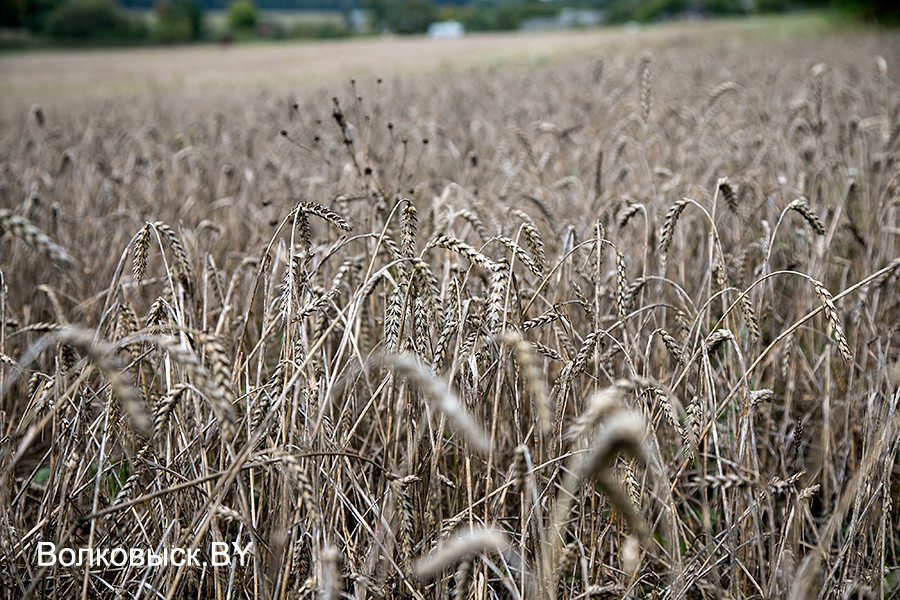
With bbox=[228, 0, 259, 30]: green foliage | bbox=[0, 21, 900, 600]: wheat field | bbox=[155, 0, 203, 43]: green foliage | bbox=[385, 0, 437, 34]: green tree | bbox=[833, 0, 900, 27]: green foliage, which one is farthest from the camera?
bbox=[385, 0, 437, 34]: green tree

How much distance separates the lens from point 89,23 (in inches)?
2025

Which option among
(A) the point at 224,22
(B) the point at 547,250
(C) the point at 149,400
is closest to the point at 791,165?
(B) the point at 547,250

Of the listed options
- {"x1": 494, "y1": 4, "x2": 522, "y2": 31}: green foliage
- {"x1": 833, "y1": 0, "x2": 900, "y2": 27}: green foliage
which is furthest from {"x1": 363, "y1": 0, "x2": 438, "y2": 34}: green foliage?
{"x1": 833, "y1": 0, "x2": 900, "y2": 27}: green foliage

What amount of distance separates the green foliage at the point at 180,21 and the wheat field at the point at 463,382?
57.4 metres

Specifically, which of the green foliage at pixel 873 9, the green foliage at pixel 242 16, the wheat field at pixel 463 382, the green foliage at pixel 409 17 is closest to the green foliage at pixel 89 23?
the green foliage at pixel 242 16

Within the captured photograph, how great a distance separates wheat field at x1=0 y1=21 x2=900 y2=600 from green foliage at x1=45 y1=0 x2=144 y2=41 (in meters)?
58.0

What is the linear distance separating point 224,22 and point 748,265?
259ft

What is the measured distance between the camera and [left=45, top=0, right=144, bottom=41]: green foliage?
5006 centimetres

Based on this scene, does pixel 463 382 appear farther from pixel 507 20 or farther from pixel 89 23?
pixel 507 20

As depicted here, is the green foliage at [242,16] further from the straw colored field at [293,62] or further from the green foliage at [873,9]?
the green foliage at [873,9]

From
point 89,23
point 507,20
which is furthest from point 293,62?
point 507,20

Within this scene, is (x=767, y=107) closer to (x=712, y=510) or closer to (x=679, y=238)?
(x=679, y=238)

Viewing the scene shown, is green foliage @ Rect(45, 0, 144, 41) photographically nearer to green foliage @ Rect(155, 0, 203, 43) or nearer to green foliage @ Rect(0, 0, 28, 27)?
green foliage @ Rect(0, 0, 28, 27)

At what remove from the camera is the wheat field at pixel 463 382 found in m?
1.19
